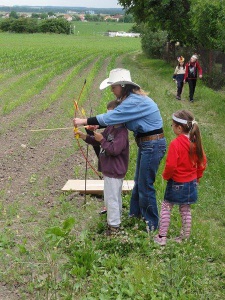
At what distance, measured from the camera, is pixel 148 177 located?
5.90 meters

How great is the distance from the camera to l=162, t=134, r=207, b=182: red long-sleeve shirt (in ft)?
18.5

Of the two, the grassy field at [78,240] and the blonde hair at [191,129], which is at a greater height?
the blonde hair at [191,129]

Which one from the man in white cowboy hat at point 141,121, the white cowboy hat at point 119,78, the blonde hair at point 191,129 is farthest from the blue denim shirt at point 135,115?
the blonde hair at point 191,129

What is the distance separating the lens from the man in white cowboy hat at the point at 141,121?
5.63 metres

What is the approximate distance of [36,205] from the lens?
715 cm

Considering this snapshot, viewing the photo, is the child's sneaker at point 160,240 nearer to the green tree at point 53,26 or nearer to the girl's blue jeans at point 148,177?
the girl's blue jeans at point 148,177

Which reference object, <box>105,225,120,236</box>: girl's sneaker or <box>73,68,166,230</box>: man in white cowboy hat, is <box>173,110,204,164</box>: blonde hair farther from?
<box>105,225,120,236</box>: girl's sneaker

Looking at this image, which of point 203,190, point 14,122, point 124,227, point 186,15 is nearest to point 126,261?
point 124,227

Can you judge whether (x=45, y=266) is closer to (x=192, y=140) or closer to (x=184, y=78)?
(x=192, y=140)

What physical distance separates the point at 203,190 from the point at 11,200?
9.82 ft

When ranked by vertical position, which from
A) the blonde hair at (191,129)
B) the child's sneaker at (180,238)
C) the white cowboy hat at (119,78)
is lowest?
the child's sneaker at (180,238)

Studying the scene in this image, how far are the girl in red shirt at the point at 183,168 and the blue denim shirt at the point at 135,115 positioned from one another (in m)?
0.25

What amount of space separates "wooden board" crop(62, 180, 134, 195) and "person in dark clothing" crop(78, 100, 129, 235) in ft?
4.85

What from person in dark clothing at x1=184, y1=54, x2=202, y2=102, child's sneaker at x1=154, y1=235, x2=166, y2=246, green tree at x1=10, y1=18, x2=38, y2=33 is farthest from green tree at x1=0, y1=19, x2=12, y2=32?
child's sneaker at x1=154, y1=235, x2=166, y2=246
